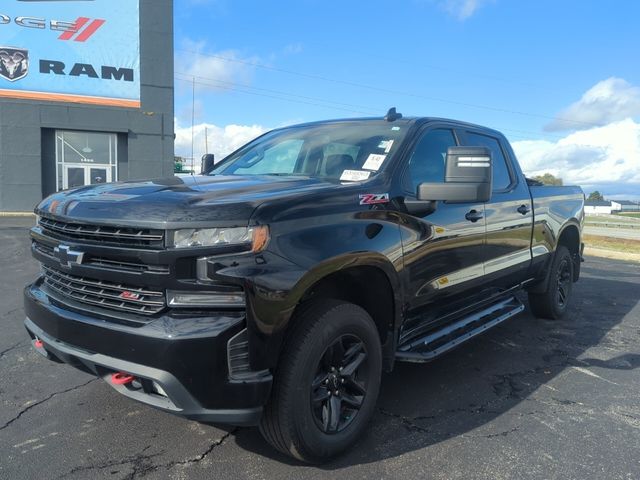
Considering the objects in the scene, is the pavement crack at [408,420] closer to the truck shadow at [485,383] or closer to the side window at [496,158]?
the truck shadow at [485,383]

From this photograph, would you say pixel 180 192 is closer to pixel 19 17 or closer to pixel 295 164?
pixel 295 164

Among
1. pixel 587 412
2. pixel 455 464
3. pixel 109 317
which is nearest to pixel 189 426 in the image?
pixel 109 317

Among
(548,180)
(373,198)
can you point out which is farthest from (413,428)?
(548,180)

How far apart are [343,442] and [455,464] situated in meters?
0.62

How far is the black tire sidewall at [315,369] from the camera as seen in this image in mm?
2543

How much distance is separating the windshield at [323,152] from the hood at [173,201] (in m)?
0.42

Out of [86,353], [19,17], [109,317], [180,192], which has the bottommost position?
[86,353]

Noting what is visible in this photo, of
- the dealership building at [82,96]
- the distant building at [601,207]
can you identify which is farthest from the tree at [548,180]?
the distant building at [601,207]

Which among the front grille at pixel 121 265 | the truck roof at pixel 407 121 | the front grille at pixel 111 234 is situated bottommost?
the front grille at pixel 121 265

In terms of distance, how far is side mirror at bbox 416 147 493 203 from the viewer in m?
3.15

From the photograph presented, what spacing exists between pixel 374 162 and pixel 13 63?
1011 inches

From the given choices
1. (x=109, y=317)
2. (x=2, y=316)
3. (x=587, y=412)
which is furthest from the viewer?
(x=2, y=316)

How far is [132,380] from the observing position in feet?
8.20

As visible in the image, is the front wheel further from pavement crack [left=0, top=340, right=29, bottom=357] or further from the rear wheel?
the rear wheel
